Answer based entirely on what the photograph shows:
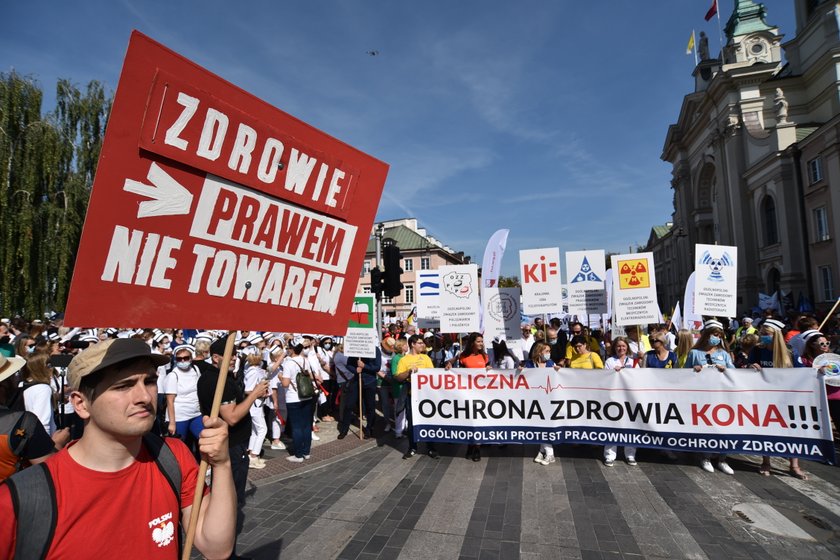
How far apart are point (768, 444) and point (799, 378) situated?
0.94 meters

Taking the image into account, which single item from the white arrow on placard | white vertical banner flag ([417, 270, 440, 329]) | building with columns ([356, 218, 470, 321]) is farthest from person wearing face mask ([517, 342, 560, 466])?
building with columns ([356, 218, 470, 321])

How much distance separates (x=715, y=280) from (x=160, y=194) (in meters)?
10.4

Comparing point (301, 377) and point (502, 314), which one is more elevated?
point (502, 314)

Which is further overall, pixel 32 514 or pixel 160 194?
pixel 160 194

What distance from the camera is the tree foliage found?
1572 centimetres

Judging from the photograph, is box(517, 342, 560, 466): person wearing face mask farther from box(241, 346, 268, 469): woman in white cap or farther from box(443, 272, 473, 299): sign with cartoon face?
box(241, 346, 268, 469): woman in white cap

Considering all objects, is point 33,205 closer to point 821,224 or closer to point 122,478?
point 122,478

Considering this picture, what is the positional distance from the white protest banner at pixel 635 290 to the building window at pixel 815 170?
93.2 feet

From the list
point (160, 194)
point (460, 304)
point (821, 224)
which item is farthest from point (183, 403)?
point (821, 224)

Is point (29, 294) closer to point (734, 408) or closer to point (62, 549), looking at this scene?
point (62, 549)

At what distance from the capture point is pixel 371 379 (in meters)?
9.20

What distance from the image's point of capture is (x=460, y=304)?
8289 mm

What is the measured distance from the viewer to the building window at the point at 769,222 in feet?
114

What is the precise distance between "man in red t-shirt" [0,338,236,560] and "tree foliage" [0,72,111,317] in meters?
18.6
